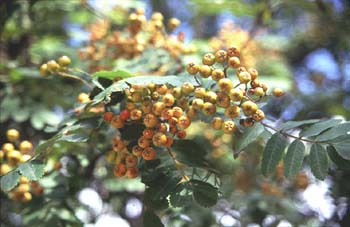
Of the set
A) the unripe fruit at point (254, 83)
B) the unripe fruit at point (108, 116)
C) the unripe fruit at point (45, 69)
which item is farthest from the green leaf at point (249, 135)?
the unripe fruit at point (45, 69)

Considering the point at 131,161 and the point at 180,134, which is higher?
the point at 180,134

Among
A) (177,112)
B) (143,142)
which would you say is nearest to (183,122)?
(177,112)

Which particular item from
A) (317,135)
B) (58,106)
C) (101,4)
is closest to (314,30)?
(101,4)

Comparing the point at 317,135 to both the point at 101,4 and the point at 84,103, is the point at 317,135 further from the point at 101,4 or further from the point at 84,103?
the point at 101,4

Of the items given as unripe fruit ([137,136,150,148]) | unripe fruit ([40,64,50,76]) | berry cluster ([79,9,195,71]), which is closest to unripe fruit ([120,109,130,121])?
unripe fruit ([137,136,150,148])

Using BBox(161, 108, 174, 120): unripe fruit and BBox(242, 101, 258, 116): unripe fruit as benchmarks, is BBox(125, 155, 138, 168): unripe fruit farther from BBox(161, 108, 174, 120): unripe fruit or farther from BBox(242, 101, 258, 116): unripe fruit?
BBox(242, 101, 258, 116): unripe fruit

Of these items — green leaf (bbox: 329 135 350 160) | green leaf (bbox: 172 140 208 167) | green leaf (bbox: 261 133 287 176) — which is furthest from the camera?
green leaf (bbox: 172 140 208 167)

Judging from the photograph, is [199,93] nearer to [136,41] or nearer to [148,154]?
[148,154]
